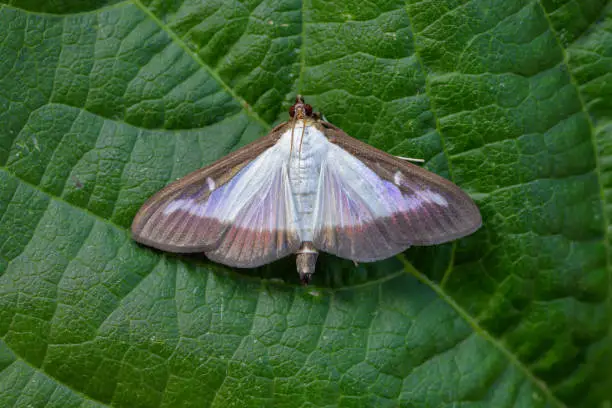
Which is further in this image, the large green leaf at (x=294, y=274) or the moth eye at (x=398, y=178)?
the moth eye at (x=398, y=178)

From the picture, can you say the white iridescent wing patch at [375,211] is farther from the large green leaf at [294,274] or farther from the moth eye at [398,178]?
the large green leaf at [294,274]

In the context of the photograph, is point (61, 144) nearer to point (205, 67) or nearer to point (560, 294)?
point (205, 67)

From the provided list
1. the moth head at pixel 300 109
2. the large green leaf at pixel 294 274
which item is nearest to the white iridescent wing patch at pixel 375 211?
the large green leaf at pixel 294 274

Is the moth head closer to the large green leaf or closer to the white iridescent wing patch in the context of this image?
the large green leaf

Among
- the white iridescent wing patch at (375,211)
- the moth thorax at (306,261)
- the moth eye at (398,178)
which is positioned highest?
the moth eye at (398,178)

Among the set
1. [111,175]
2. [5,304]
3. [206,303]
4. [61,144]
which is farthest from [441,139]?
[5,304]

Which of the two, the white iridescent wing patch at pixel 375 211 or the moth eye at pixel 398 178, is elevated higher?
the moth eye at pixel 398 178

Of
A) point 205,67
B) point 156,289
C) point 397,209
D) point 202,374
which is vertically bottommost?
point 202,374
